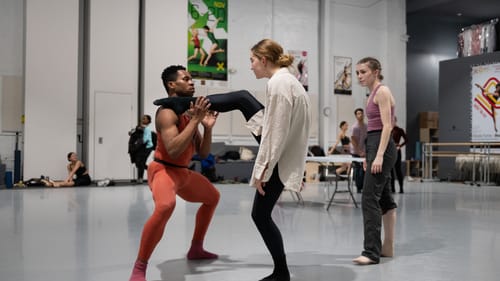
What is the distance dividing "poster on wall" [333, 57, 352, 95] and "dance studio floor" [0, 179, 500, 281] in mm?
9415

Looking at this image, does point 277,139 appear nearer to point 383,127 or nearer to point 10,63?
point 383,127

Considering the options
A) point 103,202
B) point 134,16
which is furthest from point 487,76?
point 103,202

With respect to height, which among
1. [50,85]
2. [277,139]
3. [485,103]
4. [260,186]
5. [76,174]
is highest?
[50,85]

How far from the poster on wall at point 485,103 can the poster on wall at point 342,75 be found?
4.00 metres

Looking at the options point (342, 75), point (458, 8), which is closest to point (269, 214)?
point (342, 75)

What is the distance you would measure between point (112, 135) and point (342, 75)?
27.3 feet

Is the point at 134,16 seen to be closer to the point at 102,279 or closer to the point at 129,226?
the point at 129,226

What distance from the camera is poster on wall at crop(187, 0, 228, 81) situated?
14.2 metres

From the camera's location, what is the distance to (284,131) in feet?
8.90

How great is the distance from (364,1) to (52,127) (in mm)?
11584

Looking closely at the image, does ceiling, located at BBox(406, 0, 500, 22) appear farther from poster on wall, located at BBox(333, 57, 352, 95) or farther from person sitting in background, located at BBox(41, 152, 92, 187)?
person sitting in background, located at BBox(41, 152, 92, 187)

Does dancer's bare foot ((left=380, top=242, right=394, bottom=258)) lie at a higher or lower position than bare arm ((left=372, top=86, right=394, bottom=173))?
lower

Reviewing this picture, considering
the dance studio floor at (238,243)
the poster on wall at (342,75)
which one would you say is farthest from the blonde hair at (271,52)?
the poster on wall at (342,75)

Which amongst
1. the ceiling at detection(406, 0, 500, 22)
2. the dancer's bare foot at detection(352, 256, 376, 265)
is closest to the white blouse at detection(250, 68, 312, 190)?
the dancer's bare foot at detection(352, 256, 376, 265)
